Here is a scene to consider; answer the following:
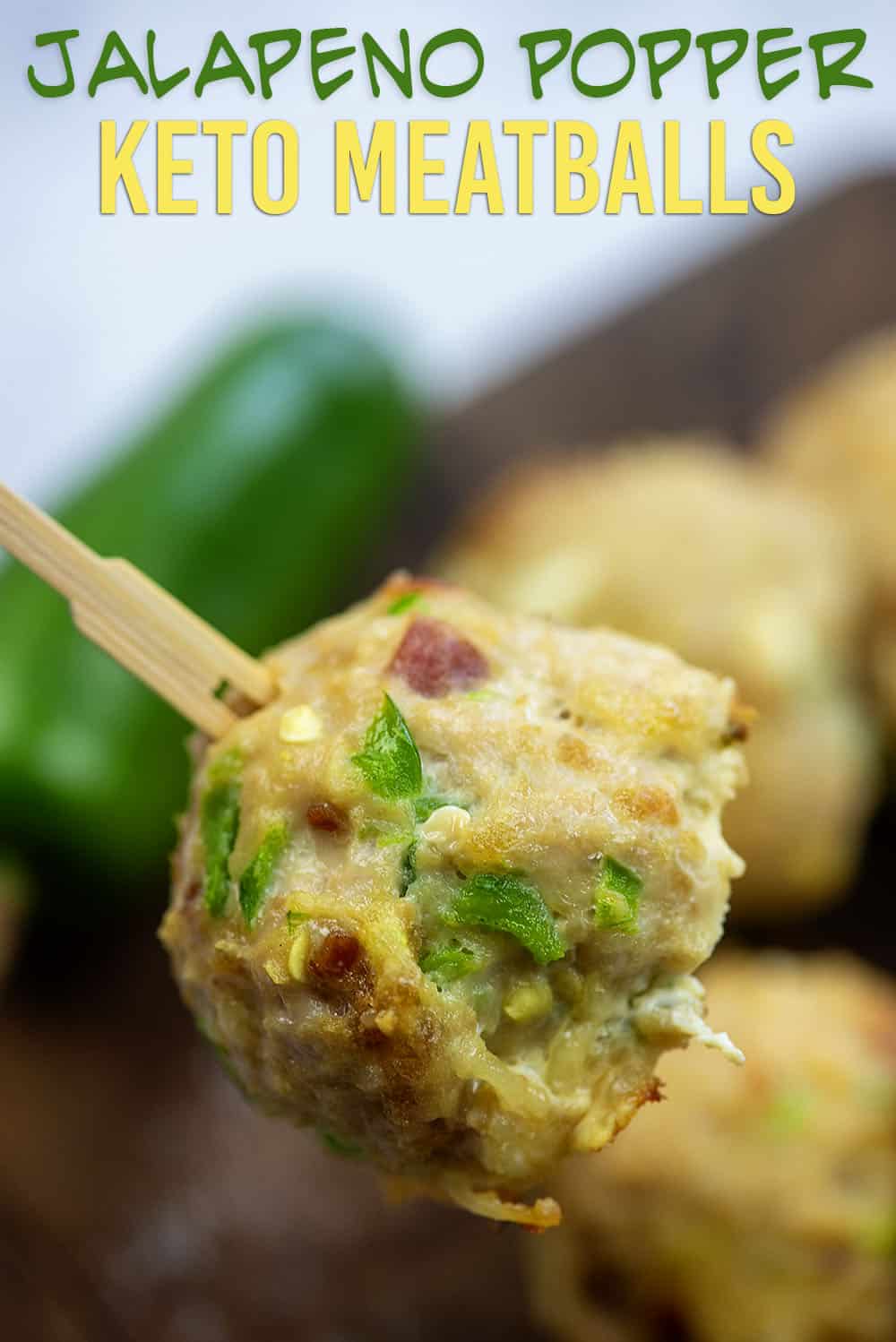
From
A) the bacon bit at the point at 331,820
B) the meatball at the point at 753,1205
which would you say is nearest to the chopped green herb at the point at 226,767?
the bacon bit at the point at 331,820

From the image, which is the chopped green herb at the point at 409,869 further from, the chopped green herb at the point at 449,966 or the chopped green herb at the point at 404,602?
the chopped green herb at the point at 404,602

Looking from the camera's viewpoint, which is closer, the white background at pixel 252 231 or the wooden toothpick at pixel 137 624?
the wooden toothpick at pixel 137 624

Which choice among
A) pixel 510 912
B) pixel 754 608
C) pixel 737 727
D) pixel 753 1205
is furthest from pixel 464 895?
pixel 754 608

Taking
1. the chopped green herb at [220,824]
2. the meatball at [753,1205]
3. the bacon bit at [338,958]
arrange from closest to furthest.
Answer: the bacon bit at [338,958] < the chopped green herb at [220,824] < the meatball at [753,1205]

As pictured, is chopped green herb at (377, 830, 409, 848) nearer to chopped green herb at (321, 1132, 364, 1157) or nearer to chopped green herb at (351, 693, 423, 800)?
chopped green herb at (351, 693, 423, 800)

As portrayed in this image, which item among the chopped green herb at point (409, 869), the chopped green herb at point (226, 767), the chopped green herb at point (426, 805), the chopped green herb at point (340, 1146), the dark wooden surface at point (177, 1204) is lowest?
the dark wooden surface at point (177, 1204)

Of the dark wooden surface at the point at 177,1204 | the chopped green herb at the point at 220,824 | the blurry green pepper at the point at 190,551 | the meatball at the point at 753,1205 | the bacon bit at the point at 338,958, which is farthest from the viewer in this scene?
the blurry green pepper at the point at 190,551

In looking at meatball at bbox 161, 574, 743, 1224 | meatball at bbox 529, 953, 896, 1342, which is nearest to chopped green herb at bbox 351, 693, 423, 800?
meatball at bbox 161, 574, 743, 1224

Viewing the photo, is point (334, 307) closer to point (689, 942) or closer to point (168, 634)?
point (168, 634)
